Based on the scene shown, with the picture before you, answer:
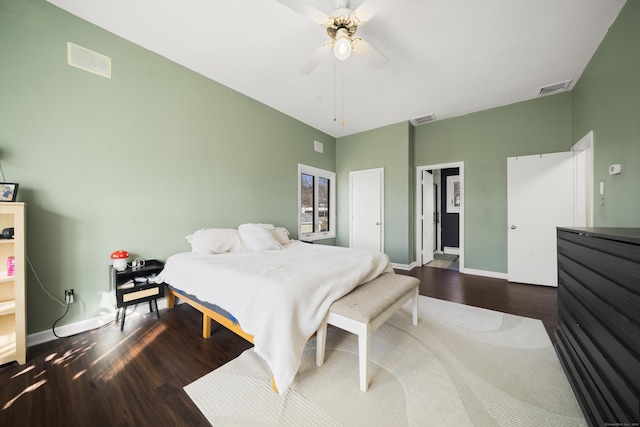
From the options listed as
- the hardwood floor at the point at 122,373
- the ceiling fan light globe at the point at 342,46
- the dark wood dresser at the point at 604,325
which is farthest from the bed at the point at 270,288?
the ceiling fan light globe at the point at 342,46

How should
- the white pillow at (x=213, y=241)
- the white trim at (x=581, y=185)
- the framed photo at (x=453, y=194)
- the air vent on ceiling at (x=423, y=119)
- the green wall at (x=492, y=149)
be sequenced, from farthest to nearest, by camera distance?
1. the framed photo at (x=453, y=194)
2. the air vent on ceiling at (x=423, y=119)
3. the green wall at (x=492, y=149)
4. the white trim at (x=581, y=185)
5. the white pillow at (x=213, y=241)

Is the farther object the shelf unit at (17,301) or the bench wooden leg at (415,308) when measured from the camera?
the bench wooden leg at (415,308)

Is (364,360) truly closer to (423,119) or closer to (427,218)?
(427,218)

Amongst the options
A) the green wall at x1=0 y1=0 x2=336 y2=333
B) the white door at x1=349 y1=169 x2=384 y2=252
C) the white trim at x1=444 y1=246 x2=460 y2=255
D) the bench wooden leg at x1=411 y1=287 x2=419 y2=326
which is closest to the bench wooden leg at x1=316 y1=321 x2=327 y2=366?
the bench wooden leg at x1=411 y1=287 x2=419 y2=326

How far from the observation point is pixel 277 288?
149 cm

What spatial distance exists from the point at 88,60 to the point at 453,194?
7539 millimetres

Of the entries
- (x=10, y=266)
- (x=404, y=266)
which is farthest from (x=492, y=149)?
(x=10, y=266)

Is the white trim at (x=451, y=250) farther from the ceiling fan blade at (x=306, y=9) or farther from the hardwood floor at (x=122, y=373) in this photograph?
the ceiling fan blade at (x=306, y=9)

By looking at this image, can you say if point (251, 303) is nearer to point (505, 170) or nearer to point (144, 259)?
point (144, 259)

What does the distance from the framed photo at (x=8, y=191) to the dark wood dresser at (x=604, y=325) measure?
3.62 metres

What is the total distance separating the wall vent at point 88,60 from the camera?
2066mm

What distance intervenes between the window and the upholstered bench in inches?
106

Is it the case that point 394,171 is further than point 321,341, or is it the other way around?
point 394,171

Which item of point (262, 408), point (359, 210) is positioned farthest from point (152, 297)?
point (359, 210)
